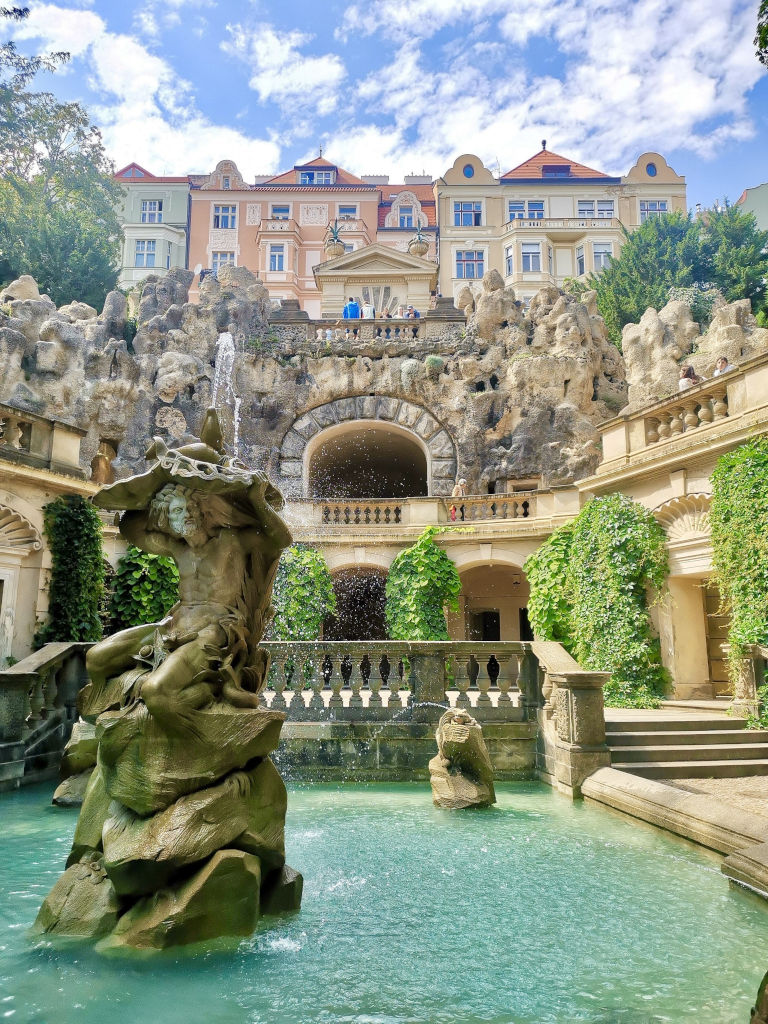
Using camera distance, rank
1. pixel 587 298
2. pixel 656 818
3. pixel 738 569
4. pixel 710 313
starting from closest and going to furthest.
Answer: pixel 656 818, pixel 738 569, pixel 587 298, pixel 710 313

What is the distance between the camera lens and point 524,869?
17.3 ft

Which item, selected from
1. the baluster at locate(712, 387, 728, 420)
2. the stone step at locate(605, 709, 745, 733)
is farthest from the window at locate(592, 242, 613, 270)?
the stone step at locate(605, 709, 745, 733)

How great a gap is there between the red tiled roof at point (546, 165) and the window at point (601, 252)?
701 cm

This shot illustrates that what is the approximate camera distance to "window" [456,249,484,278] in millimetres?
41844

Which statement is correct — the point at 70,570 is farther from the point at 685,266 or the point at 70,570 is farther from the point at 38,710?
the point at 685,266

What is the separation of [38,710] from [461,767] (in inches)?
208

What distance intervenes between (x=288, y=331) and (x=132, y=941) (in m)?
23.1

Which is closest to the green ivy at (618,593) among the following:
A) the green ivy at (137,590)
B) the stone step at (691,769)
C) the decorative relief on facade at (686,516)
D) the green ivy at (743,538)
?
the decorative relief on facade at (686,516)

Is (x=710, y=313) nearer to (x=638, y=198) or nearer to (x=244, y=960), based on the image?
(x=638, y=198)

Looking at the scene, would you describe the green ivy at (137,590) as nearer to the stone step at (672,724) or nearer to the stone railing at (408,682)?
the stone railing at (408,682)

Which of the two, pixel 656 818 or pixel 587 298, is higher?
pixel 587 298

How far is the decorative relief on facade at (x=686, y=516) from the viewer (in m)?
11.5

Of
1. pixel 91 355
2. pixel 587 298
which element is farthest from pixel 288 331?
pixel 587 298

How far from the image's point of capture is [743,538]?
10039mm
